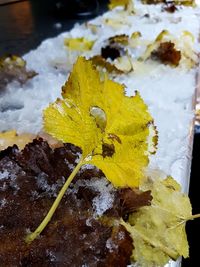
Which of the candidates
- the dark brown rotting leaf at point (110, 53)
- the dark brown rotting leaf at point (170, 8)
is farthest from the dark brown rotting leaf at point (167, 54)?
the dark brown rotting leaf at point (170, 8)

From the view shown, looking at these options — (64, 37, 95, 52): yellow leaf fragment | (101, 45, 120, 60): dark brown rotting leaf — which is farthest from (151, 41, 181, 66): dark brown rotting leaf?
(64, 37, 95, 52): yellow leaf fragment

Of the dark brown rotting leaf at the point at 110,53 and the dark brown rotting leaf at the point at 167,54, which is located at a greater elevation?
the dark brown rotting leaf at the point at 167,54

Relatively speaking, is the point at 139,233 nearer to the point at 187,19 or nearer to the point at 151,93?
the point at 151,93

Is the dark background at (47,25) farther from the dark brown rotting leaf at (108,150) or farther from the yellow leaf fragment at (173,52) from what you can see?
the dark brown rotting leaf at (108,150)

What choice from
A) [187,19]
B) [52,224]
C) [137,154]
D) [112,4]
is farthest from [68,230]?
[112,4]

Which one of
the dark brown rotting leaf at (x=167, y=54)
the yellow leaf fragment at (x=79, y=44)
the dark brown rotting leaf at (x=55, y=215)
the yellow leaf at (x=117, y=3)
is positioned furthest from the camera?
the yellow leaf at (x=117, y=3)

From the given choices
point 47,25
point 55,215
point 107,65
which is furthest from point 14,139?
point 47,25

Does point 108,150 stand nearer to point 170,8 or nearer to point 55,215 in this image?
point 55,215
